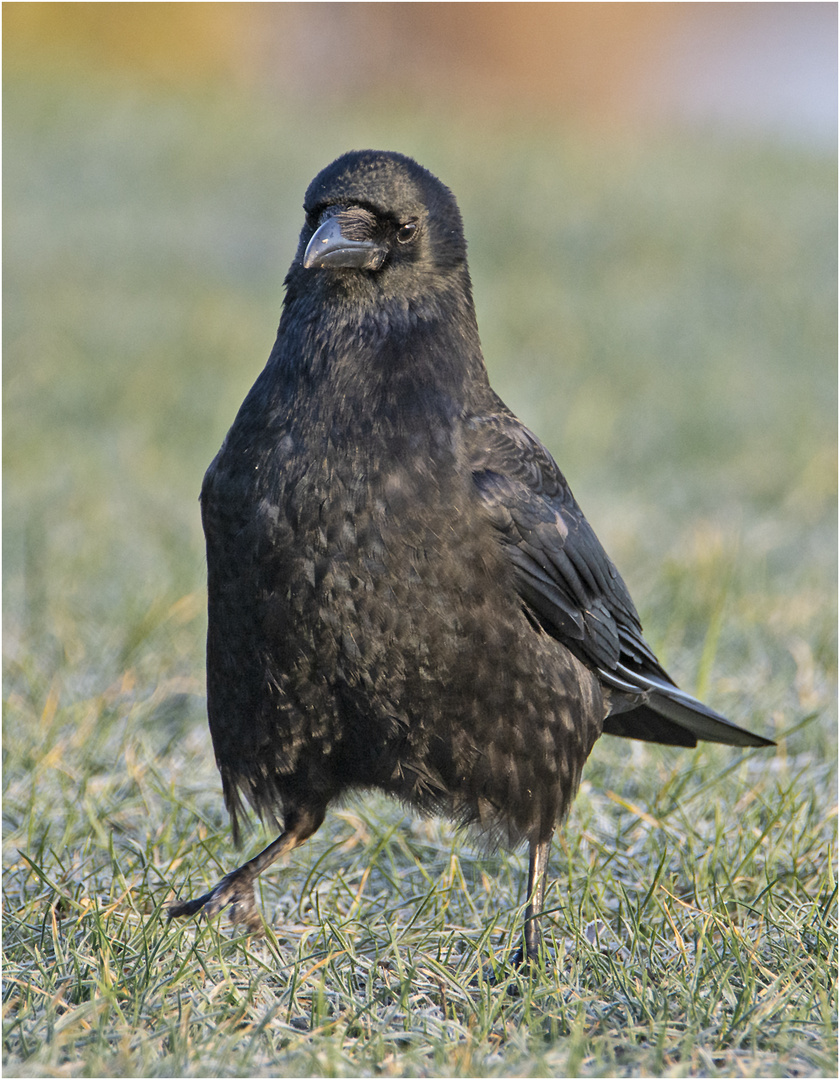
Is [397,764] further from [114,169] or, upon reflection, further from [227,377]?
[114,169]

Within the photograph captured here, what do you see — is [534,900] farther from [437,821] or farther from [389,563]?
[389,563]

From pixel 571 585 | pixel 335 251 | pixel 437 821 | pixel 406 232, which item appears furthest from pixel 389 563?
pixel 437 821

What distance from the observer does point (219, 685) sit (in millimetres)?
2912

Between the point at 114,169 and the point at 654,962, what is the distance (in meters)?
13.1

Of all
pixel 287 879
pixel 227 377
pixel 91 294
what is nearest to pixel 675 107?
pixel 91 294

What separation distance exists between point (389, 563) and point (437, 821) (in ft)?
3.90

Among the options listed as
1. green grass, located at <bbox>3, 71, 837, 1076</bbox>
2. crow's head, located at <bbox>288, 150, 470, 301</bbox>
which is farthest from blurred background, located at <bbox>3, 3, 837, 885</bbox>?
crow's head, located at <bbox>288, 150, 470, 301</bbox>

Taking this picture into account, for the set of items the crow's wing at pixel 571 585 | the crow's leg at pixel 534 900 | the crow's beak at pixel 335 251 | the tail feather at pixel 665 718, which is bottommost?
the crow's leg at pixel 534 900

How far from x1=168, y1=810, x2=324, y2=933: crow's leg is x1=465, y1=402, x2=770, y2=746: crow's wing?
32.1 inches

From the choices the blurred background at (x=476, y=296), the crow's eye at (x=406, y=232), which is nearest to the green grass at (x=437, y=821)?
the blurred background at (x=476, y=296)

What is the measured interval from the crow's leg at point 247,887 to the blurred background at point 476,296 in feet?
1.66

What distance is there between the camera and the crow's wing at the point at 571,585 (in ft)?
9.39

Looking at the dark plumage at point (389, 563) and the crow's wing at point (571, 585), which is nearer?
the dark plumage at point (389, 563)

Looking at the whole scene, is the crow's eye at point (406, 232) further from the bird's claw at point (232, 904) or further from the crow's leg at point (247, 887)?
the bird's claw at point (232, 904)
